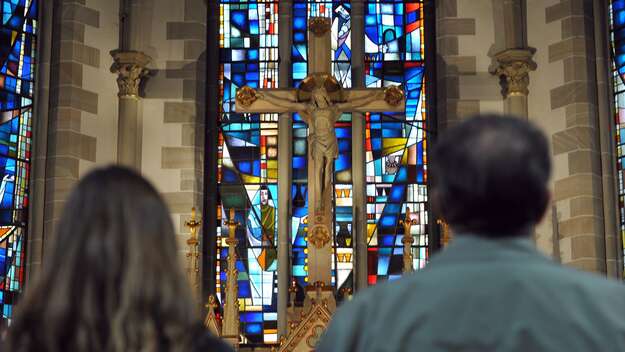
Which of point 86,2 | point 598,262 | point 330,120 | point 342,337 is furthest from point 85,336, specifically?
point 86,2

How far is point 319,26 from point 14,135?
9.91ft

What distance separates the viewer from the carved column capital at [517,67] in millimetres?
12109

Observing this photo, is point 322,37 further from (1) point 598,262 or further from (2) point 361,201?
(1) point 598,262


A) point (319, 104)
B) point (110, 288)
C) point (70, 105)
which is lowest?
point (110, 288)

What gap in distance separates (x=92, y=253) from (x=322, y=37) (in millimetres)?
8678

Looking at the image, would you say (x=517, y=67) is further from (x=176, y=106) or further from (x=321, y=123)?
(x=176, y=106)

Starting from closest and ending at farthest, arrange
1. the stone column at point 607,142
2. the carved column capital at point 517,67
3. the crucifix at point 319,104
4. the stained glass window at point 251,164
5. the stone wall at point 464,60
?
the crucifix at point 319,104
the stone column at point 607,142
the carved column capital at point 517,67
the stained glass window at point 251,164
the stone wall at point 464,60

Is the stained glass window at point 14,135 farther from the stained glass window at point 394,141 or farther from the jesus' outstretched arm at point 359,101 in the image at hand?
the stained glass window at point 394,141

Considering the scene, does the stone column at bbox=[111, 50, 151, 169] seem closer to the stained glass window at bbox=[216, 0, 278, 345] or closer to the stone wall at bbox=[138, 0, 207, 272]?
the stone wall at bbox=[138, 0, 207, 272]

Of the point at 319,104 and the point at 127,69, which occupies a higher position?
the point at 127,69

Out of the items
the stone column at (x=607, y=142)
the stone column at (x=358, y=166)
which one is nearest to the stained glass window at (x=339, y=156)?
the stone column at (x=358, y=166)

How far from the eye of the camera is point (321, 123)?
35.8 feet

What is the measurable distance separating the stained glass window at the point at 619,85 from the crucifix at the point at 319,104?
7.23 ft

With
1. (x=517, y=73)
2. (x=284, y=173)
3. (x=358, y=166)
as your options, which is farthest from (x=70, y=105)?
(x=517, y=73)
